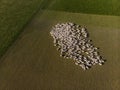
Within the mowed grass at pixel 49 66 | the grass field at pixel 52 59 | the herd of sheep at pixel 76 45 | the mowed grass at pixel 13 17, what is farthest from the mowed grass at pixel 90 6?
the herd of sheep at pixel 76 45

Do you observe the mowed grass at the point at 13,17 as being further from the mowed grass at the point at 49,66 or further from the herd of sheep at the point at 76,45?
the herd of sheep at the point at 76,45

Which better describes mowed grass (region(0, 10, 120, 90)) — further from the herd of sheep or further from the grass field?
the herd of sheep

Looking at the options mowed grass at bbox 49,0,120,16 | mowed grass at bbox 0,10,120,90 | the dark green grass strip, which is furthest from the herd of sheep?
mowed grass at bbox 49,0,120,16

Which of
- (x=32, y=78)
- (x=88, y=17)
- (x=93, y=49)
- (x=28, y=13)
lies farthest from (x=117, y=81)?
(x=28, y=13)

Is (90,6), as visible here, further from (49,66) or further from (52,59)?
(49,66)

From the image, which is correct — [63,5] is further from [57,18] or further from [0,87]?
[0,87]

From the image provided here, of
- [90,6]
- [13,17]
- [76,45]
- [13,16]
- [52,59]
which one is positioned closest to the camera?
[52,59]

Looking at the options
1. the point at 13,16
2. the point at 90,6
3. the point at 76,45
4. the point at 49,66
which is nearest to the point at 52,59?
the point at 49,66
